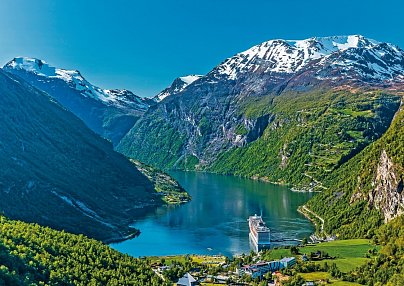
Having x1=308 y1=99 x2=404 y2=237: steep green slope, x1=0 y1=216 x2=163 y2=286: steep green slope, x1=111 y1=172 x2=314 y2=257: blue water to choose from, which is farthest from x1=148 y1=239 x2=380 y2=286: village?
x1=308 y1=99 x2=404 y2=237: steep green slope

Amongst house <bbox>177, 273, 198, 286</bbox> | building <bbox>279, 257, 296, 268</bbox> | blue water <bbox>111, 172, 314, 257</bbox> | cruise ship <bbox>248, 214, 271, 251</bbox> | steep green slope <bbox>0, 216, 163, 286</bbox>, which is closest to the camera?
steep green slope <bbox>0, 216, 163, 286</bbox>

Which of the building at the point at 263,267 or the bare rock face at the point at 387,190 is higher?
the bare rock face at the point at 387,190

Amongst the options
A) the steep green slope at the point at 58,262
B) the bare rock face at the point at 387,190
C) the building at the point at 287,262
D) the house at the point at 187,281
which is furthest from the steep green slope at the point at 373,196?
the steep green slope at the point at 58,262

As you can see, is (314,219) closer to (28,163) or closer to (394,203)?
(394,203)

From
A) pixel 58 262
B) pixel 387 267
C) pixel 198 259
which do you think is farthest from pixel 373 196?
pixel 58 262

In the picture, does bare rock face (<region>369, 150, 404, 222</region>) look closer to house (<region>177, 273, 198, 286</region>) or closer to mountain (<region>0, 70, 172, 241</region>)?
house (<region>177, 273, 198, 286</region>)

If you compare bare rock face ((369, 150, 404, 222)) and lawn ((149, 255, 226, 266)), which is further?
bare rock face ((369, 150, 404, 222))

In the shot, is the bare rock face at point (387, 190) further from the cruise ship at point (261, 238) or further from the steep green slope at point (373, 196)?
the cruise ship at point (261, 238)
